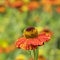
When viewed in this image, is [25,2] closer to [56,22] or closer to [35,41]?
[56,22]

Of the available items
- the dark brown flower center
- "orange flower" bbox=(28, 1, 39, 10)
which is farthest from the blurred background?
Result: the dark brown flower center

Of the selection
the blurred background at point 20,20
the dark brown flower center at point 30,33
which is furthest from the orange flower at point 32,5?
the dark brown flower center at point 30,33

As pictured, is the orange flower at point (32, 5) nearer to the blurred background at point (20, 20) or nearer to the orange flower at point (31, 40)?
the blurred background at point (20, 20)

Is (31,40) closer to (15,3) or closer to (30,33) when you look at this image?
(30,33)

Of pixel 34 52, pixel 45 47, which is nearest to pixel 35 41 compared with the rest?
pixel 34 52

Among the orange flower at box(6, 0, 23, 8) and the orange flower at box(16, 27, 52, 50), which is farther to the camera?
the orange flower at box(6, 0, 23, 8)

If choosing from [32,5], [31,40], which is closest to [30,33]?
[31,40]

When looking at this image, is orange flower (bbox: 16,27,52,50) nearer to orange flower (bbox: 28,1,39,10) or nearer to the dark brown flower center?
the dark brown flower center

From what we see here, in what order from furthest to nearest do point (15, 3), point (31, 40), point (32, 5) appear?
point (32, 5)
point (15, 3)
point (31, 40)
